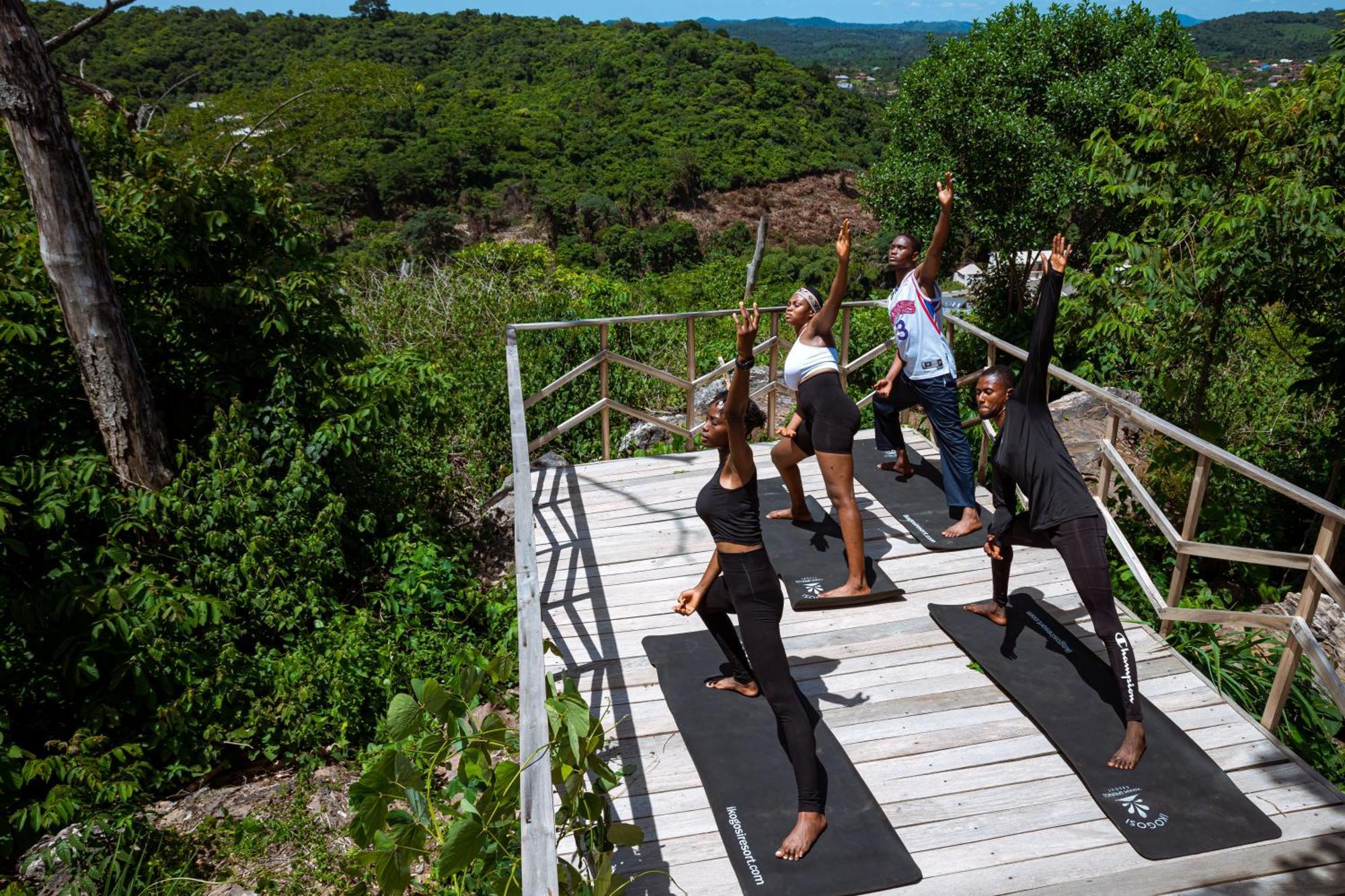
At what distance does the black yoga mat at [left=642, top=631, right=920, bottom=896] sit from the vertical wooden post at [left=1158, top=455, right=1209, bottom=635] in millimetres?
1916

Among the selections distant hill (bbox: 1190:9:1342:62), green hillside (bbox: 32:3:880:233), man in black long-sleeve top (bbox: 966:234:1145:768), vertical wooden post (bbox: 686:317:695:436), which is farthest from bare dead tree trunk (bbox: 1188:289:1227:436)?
distant hill (bbox: 1190:9:1342:62)

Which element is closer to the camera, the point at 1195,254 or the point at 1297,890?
the point at 1297,890

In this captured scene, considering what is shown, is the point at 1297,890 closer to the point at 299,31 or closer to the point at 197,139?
the point at 197,139

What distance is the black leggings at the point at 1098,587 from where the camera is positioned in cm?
376

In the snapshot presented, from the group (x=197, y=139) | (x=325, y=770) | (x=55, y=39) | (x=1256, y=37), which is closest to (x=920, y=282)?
(x=325, y=770)

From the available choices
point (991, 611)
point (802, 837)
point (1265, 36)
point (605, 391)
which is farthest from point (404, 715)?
point (1265, 36)

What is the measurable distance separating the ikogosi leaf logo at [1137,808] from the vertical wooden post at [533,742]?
2.28 metres

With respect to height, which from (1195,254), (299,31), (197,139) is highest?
(299,31)

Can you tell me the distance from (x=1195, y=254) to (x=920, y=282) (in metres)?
2.46

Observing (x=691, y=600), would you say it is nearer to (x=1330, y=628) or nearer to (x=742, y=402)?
(x=742, y=402)

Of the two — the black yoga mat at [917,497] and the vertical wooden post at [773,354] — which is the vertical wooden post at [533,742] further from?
the vertical wooden post at [773,354]

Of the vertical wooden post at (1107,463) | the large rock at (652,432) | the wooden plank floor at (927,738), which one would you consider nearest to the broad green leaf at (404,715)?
the wooden plank floor at (927,738)

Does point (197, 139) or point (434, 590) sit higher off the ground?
point (197, 139)

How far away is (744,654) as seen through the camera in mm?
4285
